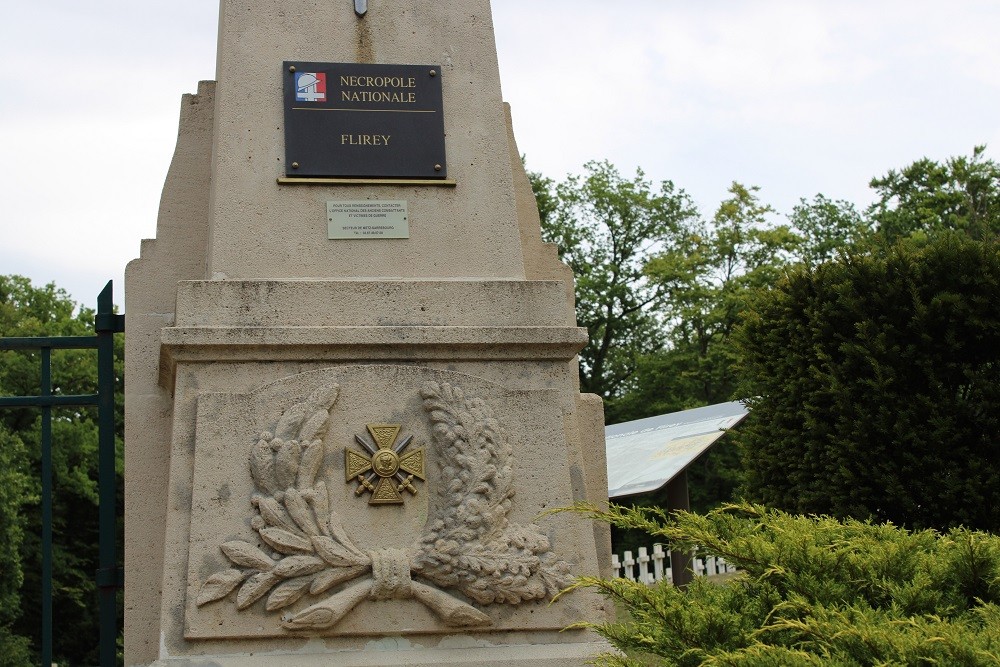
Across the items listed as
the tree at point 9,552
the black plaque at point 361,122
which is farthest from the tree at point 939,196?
the black plaque at point 361,122

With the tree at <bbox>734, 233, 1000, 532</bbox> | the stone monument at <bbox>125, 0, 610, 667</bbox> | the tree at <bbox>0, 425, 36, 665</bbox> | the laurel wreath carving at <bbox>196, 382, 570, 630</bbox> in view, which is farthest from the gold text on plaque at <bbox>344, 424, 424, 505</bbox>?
the tree at <bbox>0, 425, 36, 665</bbox>

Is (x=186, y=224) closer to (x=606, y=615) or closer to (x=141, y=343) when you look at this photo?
(x=141, y=343)

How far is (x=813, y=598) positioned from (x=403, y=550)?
2.12 meters

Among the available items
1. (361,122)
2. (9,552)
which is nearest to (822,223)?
(9,552)

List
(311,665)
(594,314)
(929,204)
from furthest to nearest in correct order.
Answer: (594,314)
(929,204)
(311,665)

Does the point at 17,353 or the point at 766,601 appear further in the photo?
the point at 17,353

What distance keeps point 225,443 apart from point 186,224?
1549mm

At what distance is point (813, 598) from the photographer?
11.5 ft

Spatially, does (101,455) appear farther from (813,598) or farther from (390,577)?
(813,598)

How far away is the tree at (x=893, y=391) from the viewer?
25.8 ft

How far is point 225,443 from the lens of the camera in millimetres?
5223

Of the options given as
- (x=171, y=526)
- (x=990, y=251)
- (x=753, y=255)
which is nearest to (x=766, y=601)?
(x=171, y=526)

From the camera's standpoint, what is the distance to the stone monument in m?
5.12

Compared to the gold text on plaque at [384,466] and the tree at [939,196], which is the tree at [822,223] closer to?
the tree at [939,196]
